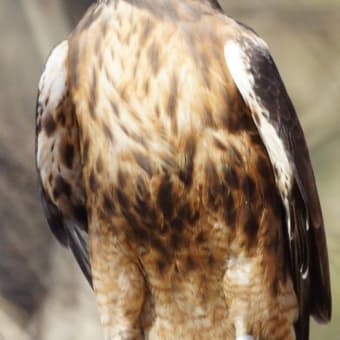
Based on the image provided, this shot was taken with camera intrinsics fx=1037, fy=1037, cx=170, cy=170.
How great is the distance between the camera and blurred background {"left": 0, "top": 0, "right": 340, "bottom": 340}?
8.04 ft

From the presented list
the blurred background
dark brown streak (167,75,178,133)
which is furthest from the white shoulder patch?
the blurred background

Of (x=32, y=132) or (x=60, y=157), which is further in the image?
(x=32, y=132)

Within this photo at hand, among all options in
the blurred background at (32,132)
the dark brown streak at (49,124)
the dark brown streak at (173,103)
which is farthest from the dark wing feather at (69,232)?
the blurred background at (32,132)

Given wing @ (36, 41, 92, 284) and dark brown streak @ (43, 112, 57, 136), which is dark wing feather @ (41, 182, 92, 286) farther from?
dark brown streak @ (43, 112, 57, 136)

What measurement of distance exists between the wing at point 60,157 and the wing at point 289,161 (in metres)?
0.30

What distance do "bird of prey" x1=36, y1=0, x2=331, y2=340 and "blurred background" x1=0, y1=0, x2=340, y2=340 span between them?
24.9 inches

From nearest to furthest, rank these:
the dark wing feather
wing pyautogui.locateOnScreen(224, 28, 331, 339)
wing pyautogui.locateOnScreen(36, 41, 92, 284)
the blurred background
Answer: wing pyautogui.locateOnScreen(224, 28, 331, 339) → wing pyautogui.locateOnScreen(36, 41, 92, 284) → the dark wing feather → the blurred background

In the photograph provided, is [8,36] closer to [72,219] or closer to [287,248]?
[72,219]

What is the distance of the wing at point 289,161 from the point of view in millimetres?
1636

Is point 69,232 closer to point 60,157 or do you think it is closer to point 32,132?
point 60,157

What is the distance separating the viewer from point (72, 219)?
1931 millimetres

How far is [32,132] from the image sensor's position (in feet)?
8.06

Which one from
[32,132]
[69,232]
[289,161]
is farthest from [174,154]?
[32,132]

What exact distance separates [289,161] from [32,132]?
0.93 m
